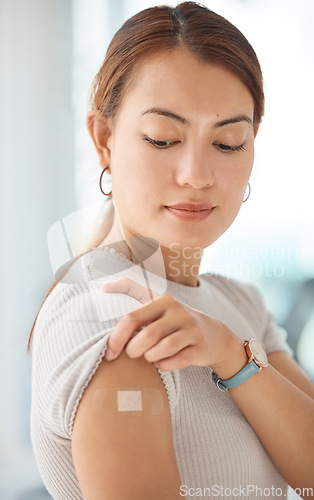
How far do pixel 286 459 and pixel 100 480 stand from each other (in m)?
0.36

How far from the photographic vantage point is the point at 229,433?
75 cm

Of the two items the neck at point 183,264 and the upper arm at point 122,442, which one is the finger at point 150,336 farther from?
the neck at point 183,264

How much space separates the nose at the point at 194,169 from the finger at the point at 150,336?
25 cm

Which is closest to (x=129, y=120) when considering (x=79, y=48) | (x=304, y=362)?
(x=79, y=48)

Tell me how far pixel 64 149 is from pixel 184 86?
0.61 m

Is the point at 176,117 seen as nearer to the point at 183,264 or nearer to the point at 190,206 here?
the point at 190,206

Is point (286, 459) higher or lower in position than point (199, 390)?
lower

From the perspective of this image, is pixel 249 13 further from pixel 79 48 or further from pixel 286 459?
pixel 286 459

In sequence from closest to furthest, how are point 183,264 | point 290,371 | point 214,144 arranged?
point 214,144, point 183,264, point 290,371

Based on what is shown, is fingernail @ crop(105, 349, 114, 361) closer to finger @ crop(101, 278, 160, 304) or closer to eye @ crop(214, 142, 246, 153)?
finger @ crop(101, 278, 160, 304)

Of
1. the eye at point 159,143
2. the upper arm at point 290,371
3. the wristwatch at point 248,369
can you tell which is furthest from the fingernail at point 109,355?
the upper arm at point 290,371

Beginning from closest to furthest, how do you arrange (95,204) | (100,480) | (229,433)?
(100,480) → (229,433) → (95,204)

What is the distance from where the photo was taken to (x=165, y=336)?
60 centimetres

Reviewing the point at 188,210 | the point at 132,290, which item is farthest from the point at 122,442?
the point at 188,210
